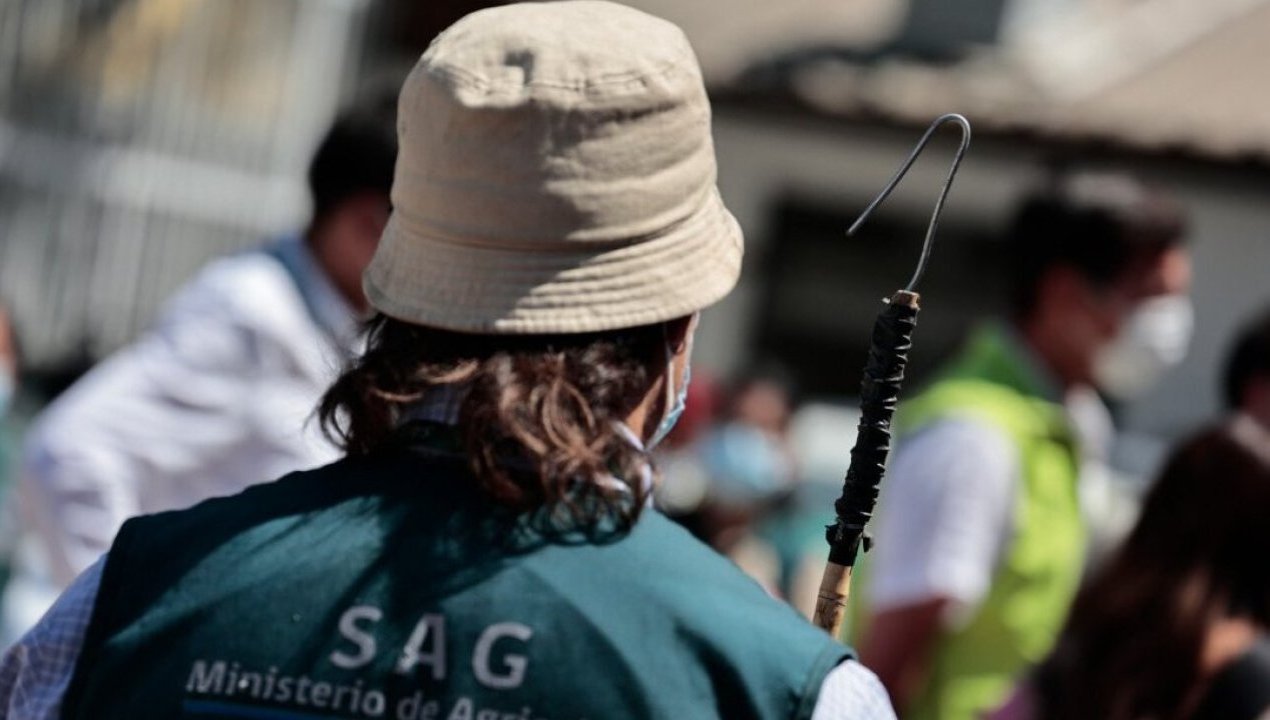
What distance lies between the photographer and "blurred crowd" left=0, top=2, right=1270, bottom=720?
338 cm

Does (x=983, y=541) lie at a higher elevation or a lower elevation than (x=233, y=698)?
lower

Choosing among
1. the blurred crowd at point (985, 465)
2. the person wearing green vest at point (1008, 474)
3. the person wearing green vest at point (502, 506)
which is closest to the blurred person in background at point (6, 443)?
the blurred crowd at point (985, 465)

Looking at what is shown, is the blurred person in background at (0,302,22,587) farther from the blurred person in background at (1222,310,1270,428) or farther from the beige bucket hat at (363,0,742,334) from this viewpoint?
the beige bucket hat at (363,0,742,334)

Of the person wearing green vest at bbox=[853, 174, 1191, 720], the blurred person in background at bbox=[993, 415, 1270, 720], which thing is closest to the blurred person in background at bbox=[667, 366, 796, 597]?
the person wearing green vest at bbox=[853, 174, 1191, 720]

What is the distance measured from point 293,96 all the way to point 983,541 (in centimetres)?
528

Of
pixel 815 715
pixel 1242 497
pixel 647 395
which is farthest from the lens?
pixel 1242 497

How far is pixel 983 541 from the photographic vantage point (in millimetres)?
3750

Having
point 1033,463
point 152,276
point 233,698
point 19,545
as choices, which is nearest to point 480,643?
point 233,698

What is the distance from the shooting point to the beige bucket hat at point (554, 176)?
69.4 inches

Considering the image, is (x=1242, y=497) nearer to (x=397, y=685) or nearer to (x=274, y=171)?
(x=397, y=685)

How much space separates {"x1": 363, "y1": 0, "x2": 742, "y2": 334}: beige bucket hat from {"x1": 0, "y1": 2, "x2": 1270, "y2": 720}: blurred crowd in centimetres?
143

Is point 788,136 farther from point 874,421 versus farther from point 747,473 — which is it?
point 874,421

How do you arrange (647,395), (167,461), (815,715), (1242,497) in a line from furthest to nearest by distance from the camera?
1. (167,461)
2. (1242,497)
3. (647,395)
4. (815,715)

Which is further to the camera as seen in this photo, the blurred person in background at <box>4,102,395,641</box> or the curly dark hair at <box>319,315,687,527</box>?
the blurred person in background at <box>4,102,395,641</box>
